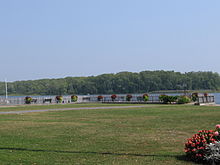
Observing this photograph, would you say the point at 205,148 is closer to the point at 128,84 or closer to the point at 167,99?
the point at 167,99

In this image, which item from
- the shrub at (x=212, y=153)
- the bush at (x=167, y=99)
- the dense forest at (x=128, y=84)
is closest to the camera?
the shrub at (x=212, y=153)

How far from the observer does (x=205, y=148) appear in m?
9.07

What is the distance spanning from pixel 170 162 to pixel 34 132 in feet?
27.9

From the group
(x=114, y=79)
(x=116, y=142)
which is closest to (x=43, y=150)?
(x=116, y=142)

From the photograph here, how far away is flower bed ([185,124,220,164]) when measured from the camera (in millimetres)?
8797

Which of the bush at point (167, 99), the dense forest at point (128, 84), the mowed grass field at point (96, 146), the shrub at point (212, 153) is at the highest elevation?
the dense forest at point (128, 84)

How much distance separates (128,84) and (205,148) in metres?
125

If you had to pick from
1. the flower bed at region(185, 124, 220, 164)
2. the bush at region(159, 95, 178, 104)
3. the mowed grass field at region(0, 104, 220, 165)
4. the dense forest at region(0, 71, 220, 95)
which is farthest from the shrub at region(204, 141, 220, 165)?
the dense forest at region(0, 71, 220, 95)

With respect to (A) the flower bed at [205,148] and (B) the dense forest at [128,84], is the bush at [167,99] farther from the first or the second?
(B) the dense forest at [128,84]

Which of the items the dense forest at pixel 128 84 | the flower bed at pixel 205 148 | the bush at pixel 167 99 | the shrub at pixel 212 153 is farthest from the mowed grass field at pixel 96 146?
the dense forest at pixel 128 84

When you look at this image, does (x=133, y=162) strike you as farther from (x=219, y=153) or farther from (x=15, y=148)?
(x=15, y=148)

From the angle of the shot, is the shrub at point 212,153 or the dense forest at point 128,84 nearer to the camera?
the shrub at point 212,153

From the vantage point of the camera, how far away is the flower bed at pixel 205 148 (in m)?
8.80

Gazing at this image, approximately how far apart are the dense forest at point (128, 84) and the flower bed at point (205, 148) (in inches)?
4479
